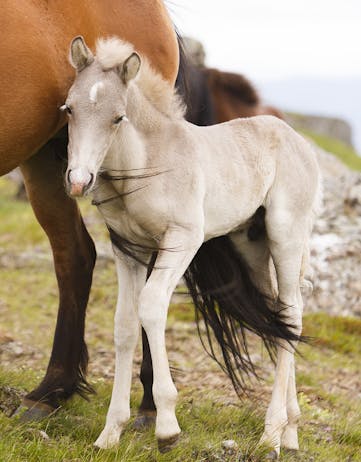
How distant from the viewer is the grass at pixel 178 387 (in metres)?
3.82

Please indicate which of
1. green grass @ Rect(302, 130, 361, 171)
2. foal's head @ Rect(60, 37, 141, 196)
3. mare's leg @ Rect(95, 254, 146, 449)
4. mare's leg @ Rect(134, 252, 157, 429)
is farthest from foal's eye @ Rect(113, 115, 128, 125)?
green grass @ Rect(302, 130, 361, 171)

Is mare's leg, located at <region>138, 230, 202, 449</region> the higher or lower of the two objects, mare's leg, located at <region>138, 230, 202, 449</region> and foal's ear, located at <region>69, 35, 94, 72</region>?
the lower

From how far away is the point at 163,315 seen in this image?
3.48 metres

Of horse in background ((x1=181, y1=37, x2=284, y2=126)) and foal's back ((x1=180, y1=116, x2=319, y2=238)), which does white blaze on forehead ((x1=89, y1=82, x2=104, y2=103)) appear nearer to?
foal's back ((x1=180, y1=116, x2=319, y2=238))

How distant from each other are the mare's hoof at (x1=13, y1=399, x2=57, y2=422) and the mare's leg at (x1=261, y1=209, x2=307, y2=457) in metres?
1.20

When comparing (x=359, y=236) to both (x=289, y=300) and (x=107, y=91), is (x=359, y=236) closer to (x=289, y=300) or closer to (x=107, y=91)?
(x=289, y=300)

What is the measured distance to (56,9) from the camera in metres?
3.88

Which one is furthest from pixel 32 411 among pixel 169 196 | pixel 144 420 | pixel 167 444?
pixel 169 196

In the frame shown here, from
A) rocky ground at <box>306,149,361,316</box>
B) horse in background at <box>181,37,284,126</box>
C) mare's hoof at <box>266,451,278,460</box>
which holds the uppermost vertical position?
horse in background at <box>181,37,284,126</box>

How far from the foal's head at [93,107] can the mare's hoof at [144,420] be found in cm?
169

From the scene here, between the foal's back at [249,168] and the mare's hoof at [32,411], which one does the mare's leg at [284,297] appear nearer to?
the foal's back at [249,168]

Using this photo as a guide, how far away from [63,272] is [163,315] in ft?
4.90

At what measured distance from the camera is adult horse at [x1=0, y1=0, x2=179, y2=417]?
3721 mm

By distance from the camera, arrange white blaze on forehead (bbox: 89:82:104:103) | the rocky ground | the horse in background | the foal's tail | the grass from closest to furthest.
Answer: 1. white blaze on forehead (bbox: 89:82:104:103)
2. the grass
3. the foal's tail
4. the horse in background
5. the rocky ground
